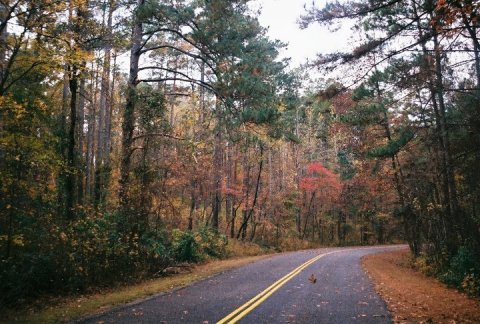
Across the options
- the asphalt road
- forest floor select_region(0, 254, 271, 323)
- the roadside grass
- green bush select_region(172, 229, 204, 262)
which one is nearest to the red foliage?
green bush select_region(172, 229, 204, 262)

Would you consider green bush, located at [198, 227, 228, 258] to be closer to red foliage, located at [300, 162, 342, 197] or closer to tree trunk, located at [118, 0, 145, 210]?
tree trunk, located at [118, 0, 145, 210]

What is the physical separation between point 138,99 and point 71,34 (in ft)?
14.4

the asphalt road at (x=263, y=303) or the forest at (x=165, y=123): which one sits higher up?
the forest at (x=165, y=123)

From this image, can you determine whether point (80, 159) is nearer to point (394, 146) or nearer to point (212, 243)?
point (212, 243)

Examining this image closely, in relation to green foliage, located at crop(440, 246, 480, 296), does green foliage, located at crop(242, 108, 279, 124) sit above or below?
above

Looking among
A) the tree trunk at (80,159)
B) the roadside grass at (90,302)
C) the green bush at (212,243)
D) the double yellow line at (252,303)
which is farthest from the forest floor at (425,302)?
the tree trunk at (80,159)

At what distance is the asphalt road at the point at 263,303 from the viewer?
7.49 meters

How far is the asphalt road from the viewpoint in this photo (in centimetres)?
749

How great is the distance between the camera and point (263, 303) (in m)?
8.93

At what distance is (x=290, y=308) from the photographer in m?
8.49

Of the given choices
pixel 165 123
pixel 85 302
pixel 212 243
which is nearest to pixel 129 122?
pixel 165 123

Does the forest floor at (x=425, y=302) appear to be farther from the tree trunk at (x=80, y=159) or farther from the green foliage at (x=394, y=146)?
the tree trunk at (x=80, y=159)

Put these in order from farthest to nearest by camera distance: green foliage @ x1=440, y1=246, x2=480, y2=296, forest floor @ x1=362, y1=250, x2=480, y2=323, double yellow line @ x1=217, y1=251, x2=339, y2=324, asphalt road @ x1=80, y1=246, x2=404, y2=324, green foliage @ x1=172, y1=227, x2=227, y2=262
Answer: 1. green foliage @ x1=172, y1=227, x2=227, y2=262
2. green foliage @ x1=440, y1=246, x2=480, y2=296
3. forest floor @ x1=362, y1=250, x2=480, y2=323
4. asphalt road @ x1=80, y1=246, x2=404, y2=324
5. double yellow line @ x1=217, y1=251, x2=339, y2=324

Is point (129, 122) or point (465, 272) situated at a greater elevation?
point (129, 122)
